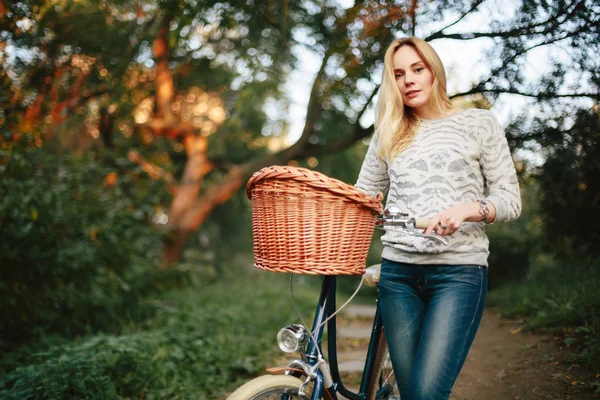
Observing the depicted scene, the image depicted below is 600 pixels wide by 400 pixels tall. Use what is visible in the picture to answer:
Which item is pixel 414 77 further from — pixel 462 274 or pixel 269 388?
pixel 269 388

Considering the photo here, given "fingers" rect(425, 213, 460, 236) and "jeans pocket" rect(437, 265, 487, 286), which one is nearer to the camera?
"fingers" rect(425, 213, 460, 236)

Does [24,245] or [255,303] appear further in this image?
[255,303]

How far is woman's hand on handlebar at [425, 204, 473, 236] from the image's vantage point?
5.63 feet

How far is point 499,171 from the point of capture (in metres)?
1.96

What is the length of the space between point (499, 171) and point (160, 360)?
300 centimetres

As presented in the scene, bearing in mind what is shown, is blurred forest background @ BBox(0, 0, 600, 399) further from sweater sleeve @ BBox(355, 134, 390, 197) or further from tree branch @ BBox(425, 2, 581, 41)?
sweater sleeve @ BBox(355, 134, 390, 197)

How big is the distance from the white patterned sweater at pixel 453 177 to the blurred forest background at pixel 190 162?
1596 millimetres

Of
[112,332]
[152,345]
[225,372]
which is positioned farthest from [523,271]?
[112,332]

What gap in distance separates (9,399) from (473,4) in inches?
156

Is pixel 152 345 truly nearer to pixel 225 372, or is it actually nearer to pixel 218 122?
pixel 225 372

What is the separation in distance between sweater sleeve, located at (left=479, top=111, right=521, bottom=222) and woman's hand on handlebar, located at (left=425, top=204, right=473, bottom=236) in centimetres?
17

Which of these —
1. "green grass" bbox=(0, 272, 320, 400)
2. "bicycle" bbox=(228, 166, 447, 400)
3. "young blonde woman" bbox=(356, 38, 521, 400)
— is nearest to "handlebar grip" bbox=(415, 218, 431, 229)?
"bicycle" bbox=(228, 166, 447, 400)

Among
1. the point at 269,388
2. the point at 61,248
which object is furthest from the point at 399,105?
the point at 61,248

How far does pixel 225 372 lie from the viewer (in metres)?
4.11
